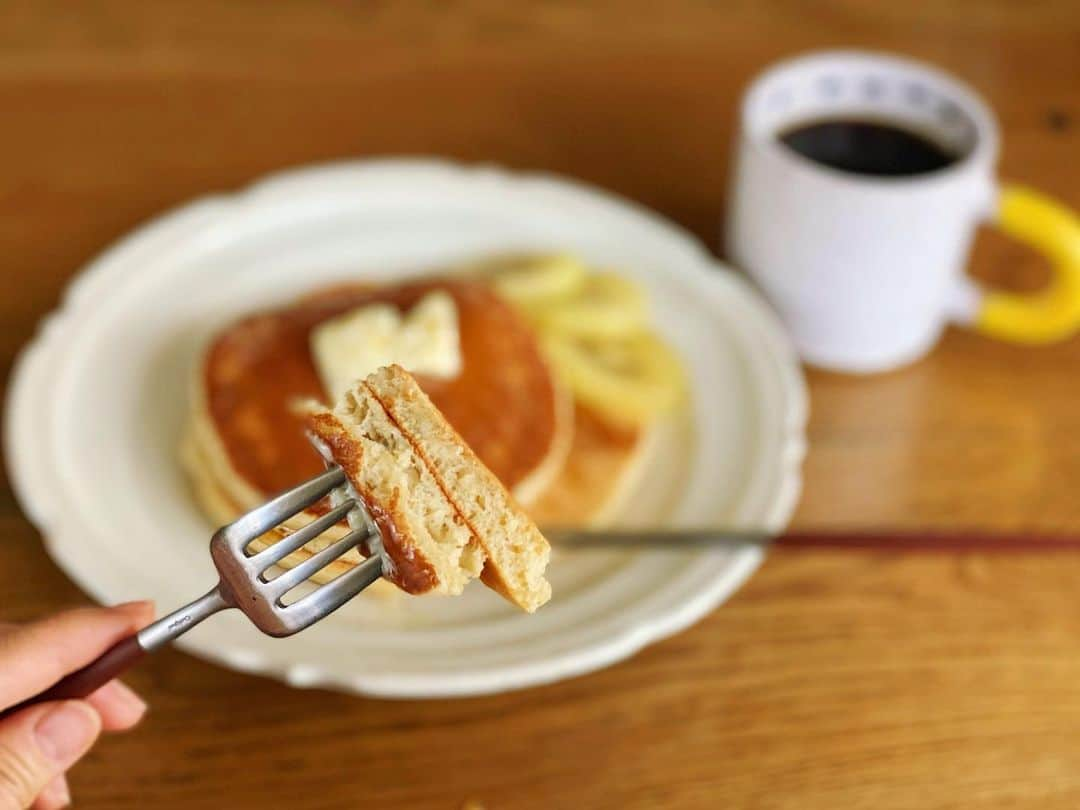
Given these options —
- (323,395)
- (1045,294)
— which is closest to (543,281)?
(323,395)

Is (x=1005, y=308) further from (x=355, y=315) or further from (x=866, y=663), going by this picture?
(x=355, y=315)

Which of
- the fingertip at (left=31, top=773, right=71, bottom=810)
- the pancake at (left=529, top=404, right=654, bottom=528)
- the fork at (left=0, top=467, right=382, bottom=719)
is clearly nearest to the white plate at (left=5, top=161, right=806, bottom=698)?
the pancake at (left=529, top=404, right=654, bottom=528)

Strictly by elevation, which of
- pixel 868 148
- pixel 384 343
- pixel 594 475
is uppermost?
pixel 384 343

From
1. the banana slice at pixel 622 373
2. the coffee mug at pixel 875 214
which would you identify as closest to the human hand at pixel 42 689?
the banana slice at pixel 622 373

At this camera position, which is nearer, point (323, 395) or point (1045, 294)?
point (323, 395)

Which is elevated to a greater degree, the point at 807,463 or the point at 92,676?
the point at 92,676

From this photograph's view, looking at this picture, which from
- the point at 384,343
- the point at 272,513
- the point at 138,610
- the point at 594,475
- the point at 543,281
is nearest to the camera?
the point at 272,513

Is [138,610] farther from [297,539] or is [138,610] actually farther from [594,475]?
[594,475]

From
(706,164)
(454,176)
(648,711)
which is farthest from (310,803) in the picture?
(706,164)
